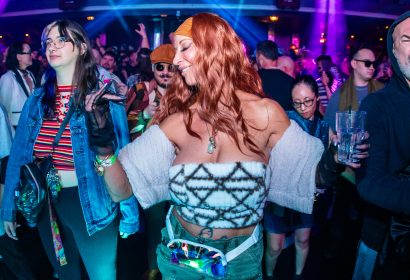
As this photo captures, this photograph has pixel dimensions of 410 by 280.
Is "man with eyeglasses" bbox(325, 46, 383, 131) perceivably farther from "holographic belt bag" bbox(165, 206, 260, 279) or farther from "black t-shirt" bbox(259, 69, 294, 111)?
"holographic belt bag" bbox(165, 206, 260, 279)

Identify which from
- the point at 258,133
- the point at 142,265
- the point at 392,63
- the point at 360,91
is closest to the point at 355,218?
the point at 360,91

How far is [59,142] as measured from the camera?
108 inches

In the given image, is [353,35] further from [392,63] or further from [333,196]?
[392,63]

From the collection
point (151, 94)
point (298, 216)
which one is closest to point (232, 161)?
point (298, 216)

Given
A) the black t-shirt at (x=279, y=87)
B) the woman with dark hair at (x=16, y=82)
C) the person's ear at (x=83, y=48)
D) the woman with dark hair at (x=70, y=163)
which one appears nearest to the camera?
the woman with dark hair at (x=70, y=163)

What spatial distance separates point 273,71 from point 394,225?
3.17m

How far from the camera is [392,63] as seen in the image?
86.4 inches

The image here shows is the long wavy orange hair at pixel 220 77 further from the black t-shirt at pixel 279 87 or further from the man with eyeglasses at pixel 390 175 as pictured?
the black t-shirt at pixel 279 87

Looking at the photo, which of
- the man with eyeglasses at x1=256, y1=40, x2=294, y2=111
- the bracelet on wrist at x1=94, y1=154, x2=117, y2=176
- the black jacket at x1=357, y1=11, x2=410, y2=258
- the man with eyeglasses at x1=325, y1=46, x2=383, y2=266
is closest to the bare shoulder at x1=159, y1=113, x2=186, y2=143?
the bracelet on wrist at x1=94, y1=154, x2=117, y2=176

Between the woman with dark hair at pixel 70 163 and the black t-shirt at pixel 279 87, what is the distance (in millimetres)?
2223

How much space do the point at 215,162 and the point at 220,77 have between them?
1.43ft

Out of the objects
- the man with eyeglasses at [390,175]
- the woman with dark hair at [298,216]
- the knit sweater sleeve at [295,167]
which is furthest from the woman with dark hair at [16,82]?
the man with eyeglasses at [390,175]

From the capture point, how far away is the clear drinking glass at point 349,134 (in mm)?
1745

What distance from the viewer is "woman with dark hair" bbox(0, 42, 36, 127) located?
5.07 m
